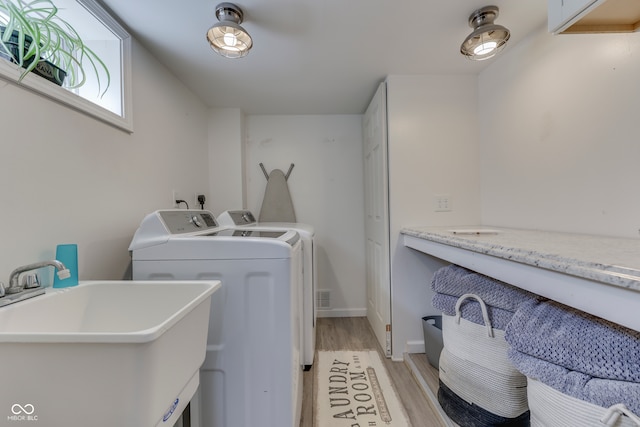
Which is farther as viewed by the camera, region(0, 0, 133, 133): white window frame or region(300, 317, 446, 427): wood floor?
region(300, 317, 446, 427): wood floor

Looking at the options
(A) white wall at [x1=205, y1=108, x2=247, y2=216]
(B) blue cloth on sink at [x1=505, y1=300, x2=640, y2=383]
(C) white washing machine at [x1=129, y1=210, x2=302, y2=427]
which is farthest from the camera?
(A) white wall at [x1=205, y1=108, x2=247, y2=216]

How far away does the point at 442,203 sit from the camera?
2039mm

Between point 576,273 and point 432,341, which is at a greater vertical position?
point 576,273

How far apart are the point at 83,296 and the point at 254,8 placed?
4.54ft

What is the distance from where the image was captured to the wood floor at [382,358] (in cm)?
146

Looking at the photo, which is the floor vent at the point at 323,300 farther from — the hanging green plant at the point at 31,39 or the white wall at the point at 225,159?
the hanging green plant at the point at 31,39

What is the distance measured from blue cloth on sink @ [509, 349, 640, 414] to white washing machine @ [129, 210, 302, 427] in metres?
0.80

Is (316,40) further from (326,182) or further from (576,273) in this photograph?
(576,273)

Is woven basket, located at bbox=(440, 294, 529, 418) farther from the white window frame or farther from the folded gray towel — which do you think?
the white window frame

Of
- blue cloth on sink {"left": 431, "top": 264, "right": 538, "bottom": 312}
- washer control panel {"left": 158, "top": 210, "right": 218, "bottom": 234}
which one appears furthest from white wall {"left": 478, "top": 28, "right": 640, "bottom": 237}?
washer control panel {"left": 158, "top": 210, "right": 218, "bottom": 234}

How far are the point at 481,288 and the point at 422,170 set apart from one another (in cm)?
101

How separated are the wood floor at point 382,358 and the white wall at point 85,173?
1231 millimetres

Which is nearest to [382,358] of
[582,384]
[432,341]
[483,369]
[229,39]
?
[432,341]

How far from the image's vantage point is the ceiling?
133cm
